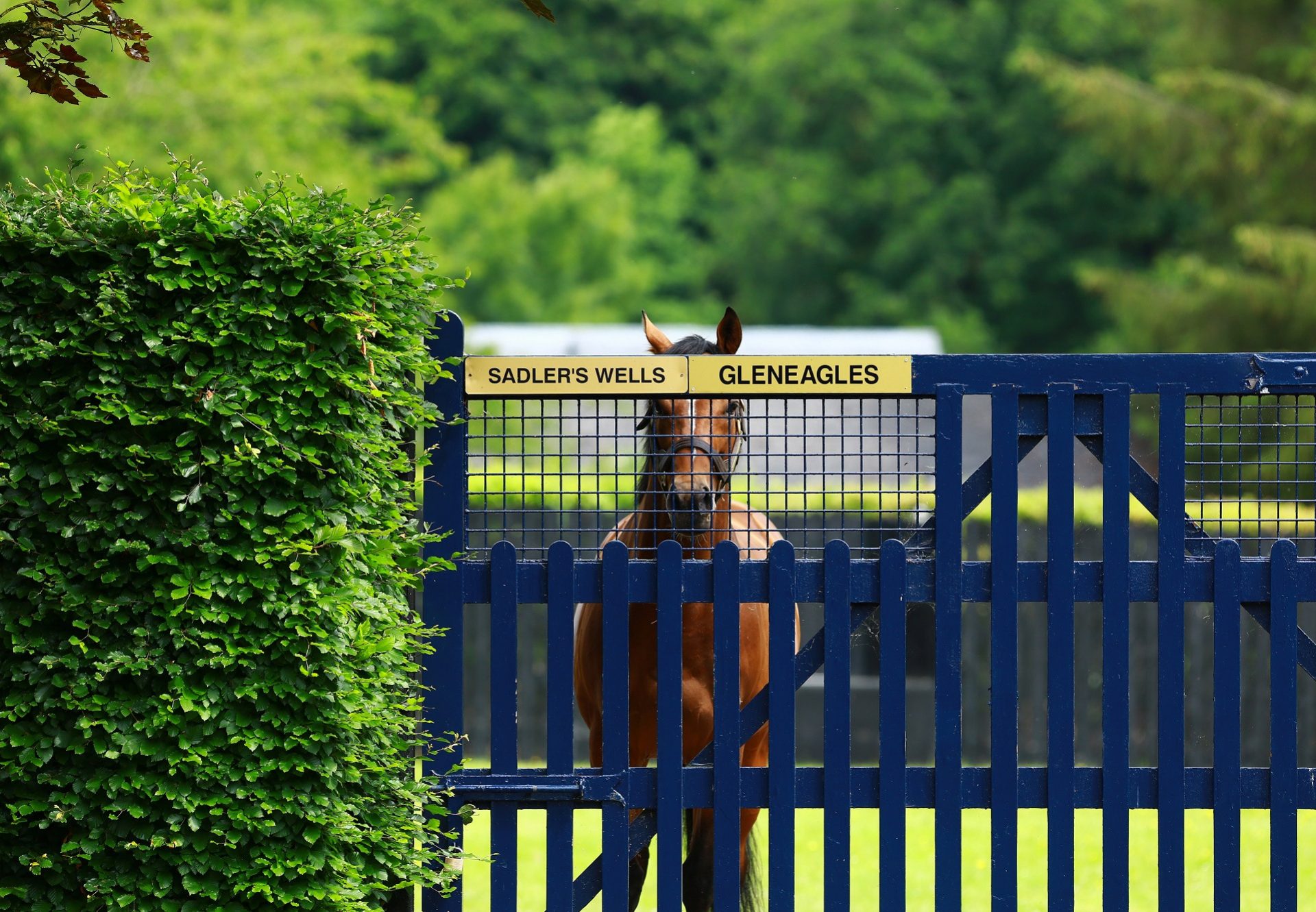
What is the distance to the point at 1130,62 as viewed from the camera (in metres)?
36.5

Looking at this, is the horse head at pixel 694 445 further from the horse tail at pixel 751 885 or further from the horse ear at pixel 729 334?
the horse tail at pixel 751 885

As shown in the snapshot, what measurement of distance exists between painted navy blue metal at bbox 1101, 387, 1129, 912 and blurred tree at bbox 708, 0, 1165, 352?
30.0 meters

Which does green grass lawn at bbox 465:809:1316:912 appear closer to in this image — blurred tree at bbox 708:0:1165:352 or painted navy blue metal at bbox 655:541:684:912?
painted navy blue metal at bbox 655:541:684:912

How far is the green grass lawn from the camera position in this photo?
276 inches

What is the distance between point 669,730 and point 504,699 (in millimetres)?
→ 519

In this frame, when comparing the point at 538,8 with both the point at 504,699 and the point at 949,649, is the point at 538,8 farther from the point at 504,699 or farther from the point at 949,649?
the point at 949,649

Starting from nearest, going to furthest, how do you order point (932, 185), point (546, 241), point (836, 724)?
point (836, 724) < point (546, 241) < point (932, 185)

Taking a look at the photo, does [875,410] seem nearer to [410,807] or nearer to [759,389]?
[759,389]

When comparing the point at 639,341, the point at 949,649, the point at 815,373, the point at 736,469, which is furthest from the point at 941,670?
the point at 639,341

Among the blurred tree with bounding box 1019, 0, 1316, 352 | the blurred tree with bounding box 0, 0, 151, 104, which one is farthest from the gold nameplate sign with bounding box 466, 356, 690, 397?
the blurred tree with bounding box 1019, 0, 1316, 352

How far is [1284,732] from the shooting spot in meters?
4.32

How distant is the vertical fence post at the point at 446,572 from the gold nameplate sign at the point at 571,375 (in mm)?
84

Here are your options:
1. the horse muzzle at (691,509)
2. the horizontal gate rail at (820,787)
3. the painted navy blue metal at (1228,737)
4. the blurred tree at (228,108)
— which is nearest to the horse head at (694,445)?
the horse muzzle at (691,509)

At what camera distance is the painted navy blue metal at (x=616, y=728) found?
14.0 feet
